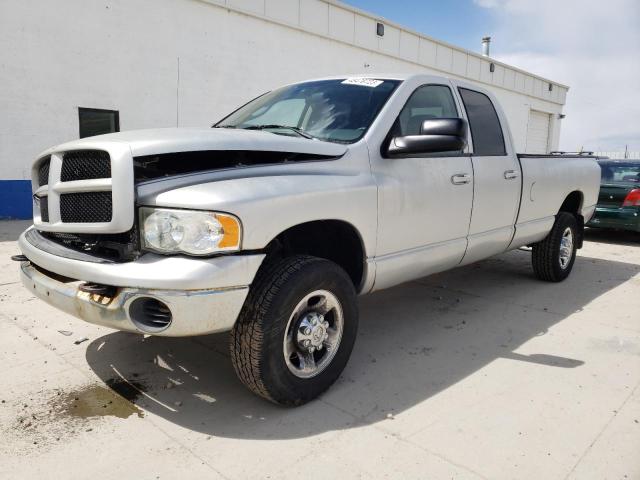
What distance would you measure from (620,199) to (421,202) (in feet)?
21.7

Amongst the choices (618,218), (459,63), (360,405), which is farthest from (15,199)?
(459,63)

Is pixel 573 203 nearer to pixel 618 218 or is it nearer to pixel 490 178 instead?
pixel 490 178

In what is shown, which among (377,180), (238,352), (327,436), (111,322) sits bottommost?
(327,436)

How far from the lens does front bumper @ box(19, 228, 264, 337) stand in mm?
2264

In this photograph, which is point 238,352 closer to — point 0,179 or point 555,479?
point 555,479

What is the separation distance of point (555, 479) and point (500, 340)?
5.67ft

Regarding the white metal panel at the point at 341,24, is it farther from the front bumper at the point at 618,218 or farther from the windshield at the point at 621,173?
the front bumper at the point at 618,218

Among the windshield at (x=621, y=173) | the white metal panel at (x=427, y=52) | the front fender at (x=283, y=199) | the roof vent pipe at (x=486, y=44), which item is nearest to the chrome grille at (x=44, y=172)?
the front fender at (x=283, y=199)

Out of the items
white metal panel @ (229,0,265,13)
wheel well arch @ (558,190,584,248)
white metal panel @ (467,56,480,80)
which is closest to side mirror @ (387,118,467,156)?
wheel well arch @ (558,190,584,248)

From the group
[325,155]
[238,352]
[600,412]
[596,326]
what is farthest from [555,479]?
[596,326]

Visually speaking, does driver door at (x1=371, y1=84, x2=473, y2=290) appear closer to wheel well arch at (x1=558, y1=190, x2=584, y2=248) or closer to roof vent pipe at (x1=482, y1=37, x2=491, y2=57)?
wheel well arch at (x1=558, y1=190, x2=584, y2=248)

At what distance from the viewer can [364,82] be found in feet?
12.0

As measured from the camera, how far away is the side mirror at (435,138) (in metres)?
3.08

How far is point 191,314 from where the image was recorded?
229 cm
